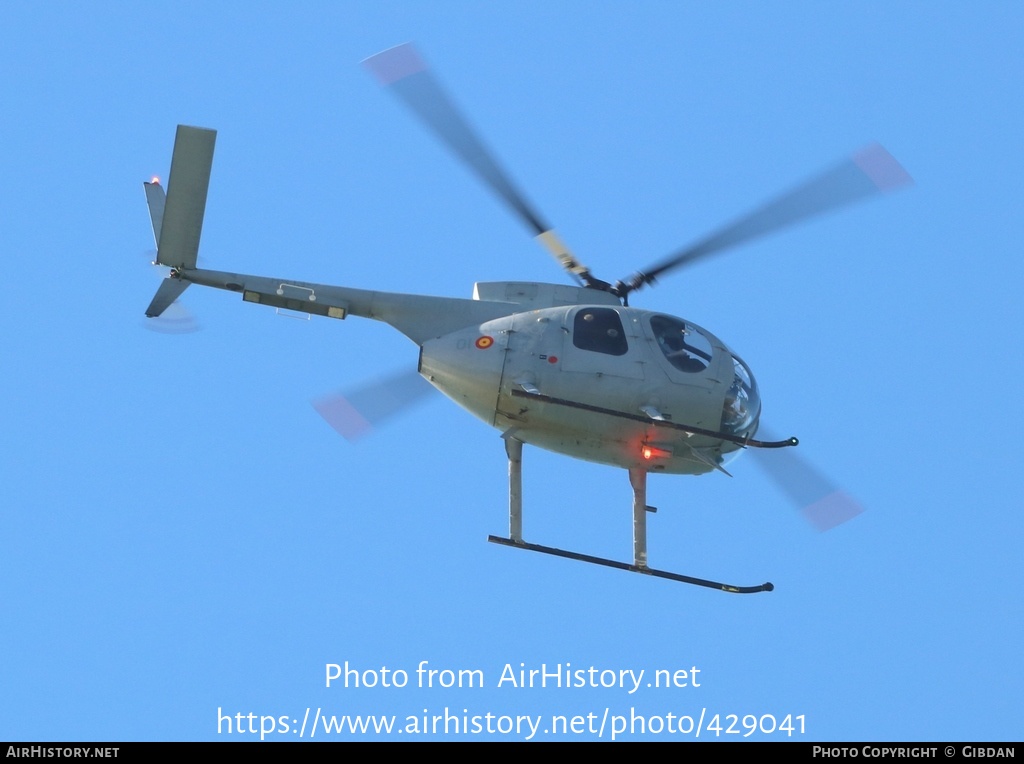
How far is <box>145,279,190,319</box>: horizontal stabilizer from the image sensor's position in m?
19.3

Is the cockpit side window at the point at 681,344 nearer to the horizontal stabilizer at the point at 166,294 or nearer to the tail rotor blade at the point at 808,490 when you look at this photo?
the tail rotor blade at the point at 808,490

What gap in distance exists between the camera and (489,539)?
→ 18750mm

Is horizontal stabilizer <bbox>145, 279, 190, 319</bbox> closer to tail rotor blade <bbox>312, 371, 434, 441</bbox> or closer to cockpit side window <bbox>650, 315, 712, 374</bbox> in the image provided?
tail rotor blade <bbox>312, 371, 434, 441</bbox>

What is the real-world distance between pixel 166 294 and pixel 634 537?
500 centimetres

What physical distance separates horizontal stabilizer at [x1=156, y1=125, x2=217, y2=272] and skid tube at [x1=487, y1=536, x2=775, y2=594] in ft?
13.1

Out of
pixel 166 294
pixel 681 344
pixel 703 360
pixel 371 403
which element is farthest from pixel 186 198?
pixel 703 360

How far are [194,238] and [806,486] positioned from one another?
20.6 ft

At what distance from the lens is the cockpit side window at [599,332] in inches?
742

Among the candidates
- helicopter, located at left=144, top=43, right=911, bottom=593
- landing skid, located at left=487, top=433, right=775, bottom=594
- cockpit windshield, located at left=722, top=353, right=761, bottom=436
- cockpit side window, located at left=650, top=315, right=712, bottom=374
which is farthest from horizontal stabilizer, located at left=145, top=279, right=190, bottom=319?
cockpit windshield, located at left=722, top=353, right=761, bottom=436

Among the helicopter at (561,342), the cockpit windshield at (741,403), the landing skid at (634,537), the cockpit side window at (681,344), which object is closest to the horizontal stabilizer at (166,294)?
the helicopter at (561,342)

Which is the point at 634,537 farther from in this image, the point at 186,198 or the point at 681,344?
the point at 186,198

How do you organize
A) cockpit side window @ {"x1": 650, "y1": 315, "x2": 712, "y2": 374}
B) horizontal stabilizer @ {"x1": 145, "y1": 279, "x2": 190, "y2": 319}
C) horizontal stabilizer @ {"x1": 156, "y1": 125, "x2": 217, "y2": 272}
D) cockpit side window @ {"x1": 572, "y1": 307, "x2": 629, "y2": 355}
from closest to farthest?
1. horizontal stabilizer @ {"x1": 156, "y1": 125, "x2": 217, "y2": 272}
2. cockpit side window @ {"x1": 572, "y1": 307, "x2": 629, "y2": 355}
3. cockpit side window @ {"x1": 650, "y1": 315, "x2": 712, "y2": 374}
4. horizontal stabilizer @ {"x1": 145, "y1": 279, "x2": 190, "y2": 319}
